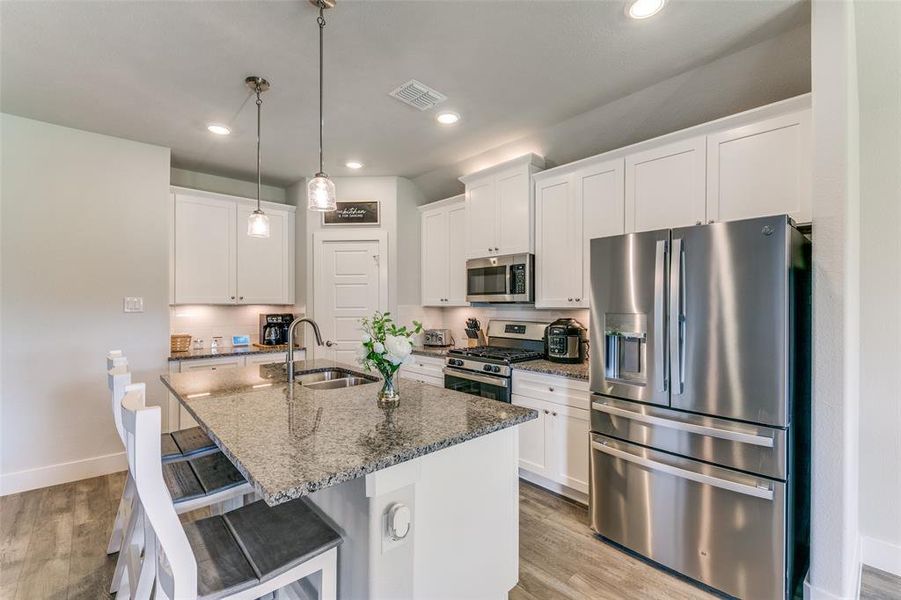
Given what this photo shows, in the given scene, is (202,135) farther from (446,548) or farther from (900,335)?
(900,335)

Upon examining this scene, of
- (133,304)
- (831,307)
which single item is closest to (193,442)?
→ (133,304)

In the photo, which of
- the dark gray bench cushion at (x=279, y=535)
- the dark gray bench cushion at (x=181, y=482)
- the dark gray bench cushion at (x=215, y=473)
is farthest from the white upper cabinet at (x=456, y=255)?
the dark gray bench cushion at (x=279, y=535)

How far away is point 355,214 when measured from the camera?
439 centimetres

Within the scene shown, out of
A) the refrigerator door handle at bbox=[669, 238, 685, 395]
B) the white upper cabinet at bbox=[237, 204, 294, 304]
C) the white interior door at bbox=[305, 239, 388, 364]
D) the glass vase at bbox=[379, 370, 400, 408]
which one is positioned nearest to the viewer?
the glass vase at bbox=[379, 370, 400, 408]

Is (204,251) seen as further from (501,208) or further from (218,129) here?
(501,208)

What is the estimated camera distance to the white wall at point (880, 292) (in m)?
2.15

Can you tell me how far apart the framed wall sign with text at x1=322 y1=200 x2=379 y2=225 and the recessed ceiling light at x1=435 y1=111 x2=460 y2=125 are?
5.08 ft

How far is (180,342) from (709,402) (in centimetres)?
425

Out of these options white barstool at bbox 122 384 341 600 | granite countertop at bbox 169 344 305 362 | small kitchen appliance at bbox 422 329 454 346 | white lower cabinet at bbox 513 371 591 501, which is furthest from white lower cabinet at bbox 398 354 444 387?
white barstool at bbox 122 384 341 600

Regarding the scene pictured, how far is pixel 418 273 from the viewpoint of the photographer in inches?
177

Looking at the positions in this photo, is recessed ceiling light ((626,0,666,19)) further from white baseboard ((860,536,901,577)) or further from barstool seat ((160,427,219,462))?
white baseboard ((860,536,901,577))

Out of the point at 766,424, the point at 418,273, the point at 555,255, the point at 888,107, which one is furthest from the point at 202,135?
the point at 888,107

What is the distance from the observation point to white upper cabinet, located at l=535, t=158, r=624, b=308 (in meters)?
2.86

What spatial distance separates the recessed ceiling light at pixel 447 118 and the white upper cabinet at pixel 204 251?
2.46 meters
